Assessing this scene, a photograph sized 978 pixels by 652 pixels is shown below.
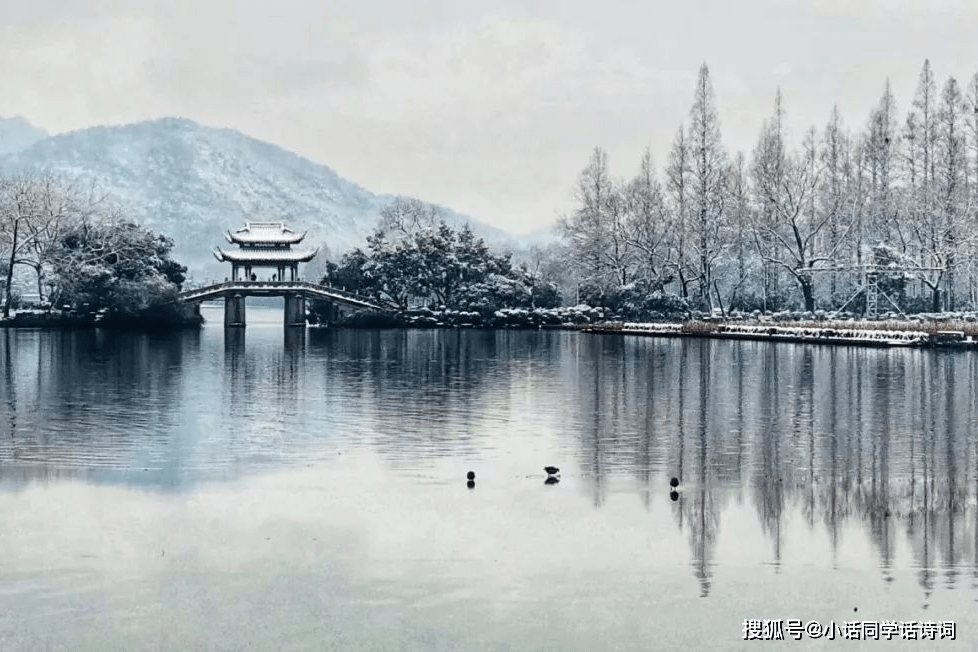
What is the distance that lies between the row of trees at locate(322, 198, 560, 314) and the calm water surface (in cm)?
4951

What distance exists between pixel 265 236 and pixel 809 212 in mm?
43298

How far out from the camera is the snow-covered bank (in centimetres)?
4919

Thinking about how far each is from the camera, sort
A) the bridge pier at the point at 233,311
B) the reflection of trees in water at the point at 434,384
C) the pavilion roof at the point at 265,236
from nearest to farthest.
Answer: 1. the reflection of trees in water at the point at 434,384
2. the bridge pier at the point at 233,311
3. the pavilion roof at the point at 265,236

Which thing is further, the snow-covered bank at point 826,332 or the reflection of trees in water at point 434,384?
the snow-covered bank at point 826,332

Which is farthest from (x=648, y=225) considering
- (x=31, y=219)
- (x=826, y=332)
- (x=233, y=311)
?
(x=31, y=219)

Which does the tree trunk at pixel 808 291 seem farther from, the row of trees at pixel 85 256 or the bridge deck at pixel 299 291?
the row of trees at pixel 85 256

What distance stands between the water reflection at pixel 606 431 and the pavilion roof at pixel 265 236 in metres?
48.3

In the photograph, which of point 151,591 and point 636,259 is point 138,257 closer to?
point 636,259

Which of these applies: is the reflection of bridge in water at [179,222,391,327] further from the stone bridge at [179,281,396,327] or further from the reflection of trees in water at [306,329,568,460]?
the reflection of trees in water at [306,329,568,460]

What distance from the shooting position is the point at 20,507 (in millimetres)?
15031

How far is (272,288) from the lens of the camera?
8138 cm

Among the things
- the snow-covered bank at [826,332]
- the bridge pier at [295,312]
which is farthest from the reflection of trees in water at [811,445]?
the bridge pier at [295,312]

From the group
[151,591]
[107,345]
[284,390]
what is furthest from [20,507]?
[107,345]

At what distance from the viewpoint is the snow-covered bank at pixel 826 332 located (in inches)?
1937
